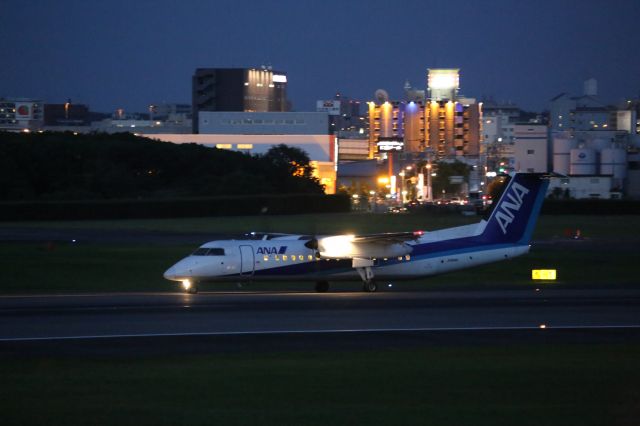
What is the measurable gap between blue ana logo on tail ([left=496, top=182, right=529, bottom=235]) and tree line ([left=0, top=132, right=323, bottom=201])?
54.3 m

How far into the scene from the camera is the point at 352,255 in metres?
29.1

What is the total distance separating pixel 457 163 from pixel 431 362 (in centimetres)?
12487

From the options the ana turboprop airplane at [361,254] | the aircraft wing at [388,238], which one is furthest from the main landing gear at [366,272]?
the aircraft wing at [388,238]

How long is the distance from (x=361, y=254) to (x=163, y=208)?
46.6 meters

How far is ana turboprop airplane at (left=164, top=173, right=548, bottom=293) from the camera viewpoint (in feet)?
93.6

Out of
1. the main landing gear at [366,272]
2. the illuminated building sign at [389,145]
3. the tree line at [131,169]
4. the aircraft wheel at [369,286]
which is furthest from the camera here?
the illuminated building sign at [389,145]

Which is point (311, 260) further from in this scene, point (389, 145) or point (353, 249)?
point (389, 145)

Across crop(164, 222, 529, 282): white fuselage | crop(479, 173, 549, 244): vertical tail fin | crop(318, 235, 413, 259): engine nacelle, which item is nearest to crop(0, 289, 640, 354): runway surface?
crop(164, 222, 529, 282): white fuselage

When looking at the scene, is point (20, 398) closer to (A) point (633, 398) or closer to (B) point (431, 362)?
(B) point (431, 362)

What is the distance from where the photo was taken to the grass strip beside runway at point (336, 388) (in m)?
12.2

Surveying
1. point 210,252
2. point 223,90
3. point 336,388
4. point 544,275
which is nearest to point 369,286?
point 210,252

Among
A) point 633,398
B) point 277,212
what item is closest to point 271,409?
point 633,398

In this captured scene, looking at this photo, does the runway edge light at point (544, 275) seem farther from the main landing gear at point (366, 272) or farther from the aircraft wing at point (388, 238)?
the main landing gear at point (366, 272)

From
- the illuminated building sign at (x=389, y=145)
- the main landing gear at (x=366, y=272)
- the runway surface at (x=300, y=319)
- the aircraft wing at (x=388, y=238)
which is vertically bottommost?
the runway surface at (x=300, y=319)
